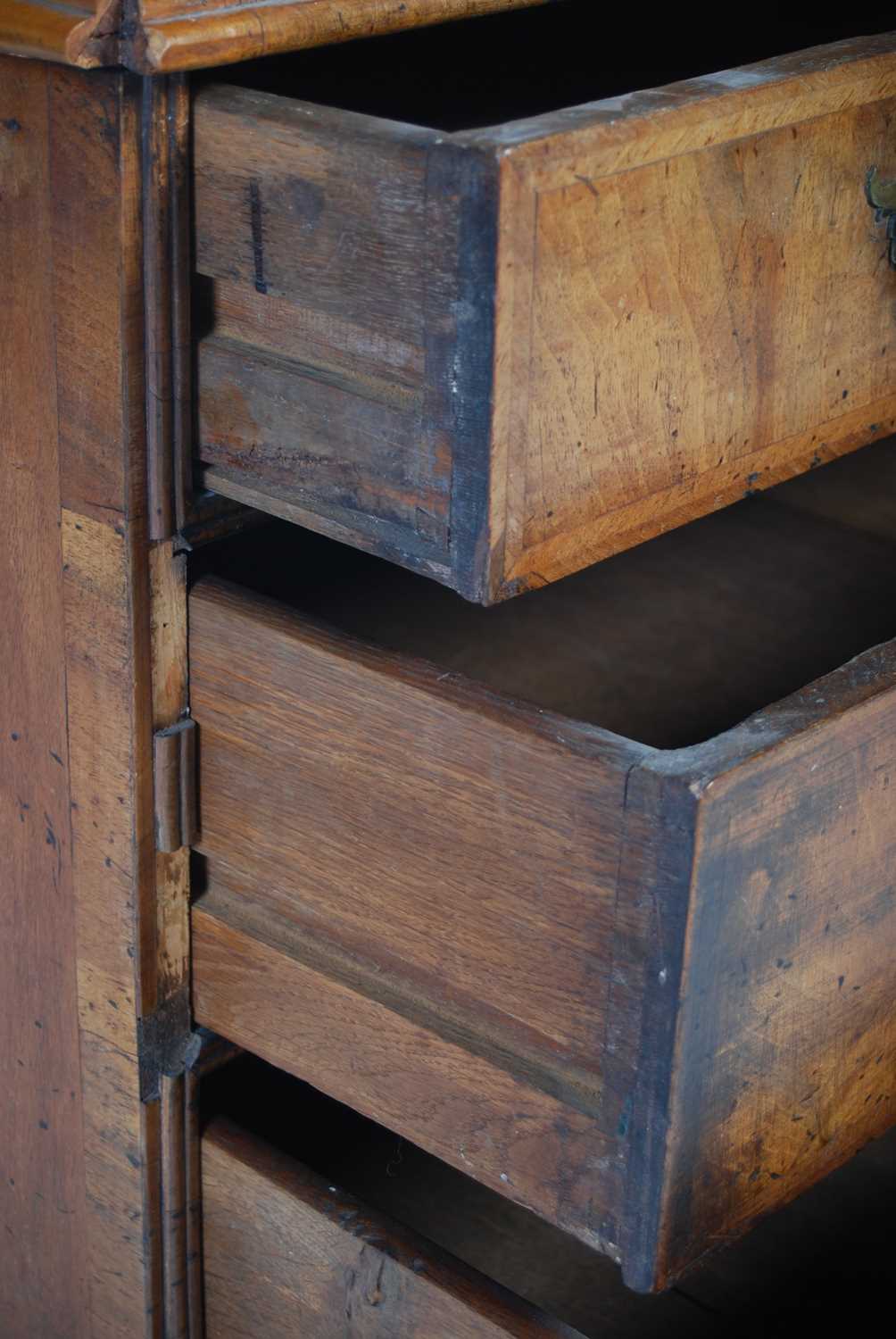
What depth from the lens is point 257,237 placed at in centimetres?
74

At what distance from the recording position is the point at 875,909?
82 cm

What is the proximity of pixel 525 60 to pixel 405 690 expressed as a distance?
570 millimetres

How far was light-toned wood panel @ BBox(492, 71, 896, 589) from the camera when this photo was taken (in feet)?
2.23

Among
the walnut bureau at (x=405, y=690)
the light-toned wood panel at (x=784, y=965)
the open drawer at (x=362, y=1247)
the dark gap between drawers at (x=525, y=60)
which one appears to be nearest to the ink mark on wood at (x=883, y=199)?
the walnut bureau at (x=405, y=690)

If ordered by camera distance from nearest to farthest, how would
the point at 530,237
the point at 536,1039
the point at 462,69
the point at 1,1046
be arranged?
the point at 530,237 < the point at 536,1039 < the point at 1,1046 < the point at 462,69

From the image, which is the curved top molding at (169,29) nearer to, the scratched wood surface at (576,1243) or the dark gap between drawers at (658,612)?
the dark gap between drawers at (658,612)

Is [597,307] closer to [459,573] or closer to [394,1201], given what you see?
[459,573]

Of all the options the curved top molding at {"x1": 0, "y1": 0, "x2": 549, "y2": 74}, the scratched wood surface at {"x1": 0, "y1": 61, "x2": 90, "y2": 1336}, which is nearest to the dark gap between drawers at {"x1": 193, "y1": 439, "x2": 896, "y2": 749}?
the scratched wood surface at {"x1": 0, "y1": 61, "x2": 90, "y2": 1336}

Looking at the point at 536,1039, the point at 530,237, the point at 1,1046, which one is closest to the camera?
the point at 530,237

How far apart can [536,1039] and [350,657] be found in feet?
0.62

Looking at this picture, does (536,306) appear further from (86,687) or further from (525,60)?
(525,60)

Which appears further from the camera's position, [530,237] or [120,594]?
[120,594]

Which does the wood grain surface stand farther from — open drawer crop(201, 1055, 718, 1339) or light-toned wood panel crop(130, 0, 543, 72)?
open drawer crop(201, 1055, 718, 1339)

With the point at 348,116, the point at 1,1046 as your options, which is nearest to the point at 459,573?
the point at 348,116
